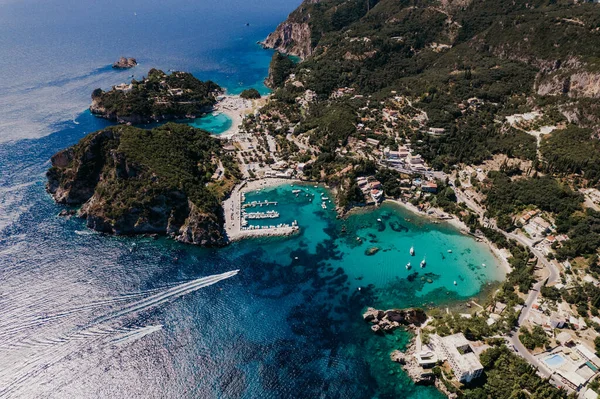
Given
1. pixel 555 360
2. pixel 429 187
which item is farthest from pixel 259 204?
pixel 555 360

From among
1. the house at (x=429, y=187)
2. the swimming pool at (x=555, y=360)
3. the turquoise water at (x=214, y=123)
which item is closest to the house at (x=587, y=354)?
the swimming pool at (x=555, y=360)

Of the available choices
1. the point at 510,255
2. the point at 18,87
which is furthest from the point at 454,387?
the point at 18,87

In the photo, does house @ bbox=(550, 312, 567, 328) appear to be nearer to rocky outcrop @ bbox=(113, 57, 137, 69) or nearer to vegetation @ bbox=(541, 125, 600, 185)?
vegetation @ bbox=(541, 125, 600, 185)

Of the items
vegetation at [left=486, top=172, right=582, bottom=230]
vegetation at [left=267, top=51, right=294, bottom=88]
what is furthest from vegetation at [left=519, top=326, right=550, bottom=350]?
vegetation at [left=267, top=51, right=294, bottom=88]

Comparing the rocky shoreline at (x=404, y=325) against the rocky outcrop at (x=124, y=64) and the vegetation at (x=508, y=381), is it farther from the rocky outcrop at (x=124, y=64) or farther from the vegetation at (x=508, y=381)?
the rocky outcrop at (x=124, y=64)

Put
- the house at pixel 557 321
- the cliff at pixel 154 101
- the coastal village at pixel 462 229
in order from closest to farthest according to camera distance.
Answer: the coastal village at pixel 462 229 < the house at pixel 557 321 < the cliff at pixel 154 101

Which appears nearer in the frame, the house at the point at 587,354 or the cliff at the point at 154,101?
the house at the point at 587,354
